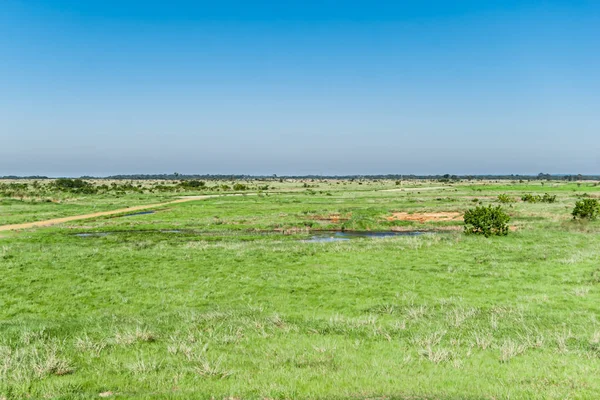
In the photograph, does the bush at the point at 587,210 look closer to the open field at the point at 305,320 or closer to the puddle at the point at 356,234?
the open field at the point at 305,320

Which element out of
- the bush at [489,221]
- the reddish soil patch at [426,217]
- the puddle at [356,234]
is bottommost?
the puddle at [356,234]

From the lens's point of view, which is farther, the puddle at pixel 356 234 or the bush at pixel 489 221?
the puddle at pixel 356 234

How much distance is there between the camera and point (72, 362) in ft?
33.6

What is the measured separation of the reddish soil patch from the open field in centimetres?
2130

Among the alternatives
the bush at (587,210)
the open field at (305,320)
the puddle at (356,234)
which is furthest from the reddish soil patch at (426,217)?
the open field at (305,320)

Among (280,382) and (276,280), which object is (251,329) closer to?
(280,382)

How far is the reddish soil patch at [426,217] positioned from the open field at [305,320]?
21.3m

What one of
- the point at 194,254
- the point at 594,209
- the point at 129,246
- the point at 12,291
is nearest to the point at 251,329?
the point at 12,291

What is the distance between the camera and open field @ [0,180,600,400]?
29.5 ft

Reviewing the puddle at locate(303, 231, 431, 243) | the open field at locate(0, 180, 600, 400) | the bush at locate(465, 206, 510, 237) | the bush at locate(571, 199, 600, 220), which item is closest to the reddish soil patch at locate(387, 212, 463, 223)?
the puddle at locate(303, 231, 431, 243)

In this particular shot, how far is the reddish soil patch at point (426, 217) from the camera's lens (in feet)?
184

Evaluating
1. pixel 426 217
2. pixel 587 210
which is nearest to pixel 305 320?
pixel 587 210

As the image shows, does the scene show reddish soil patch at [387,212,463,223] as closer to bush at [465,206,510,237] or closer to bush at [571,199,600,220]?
bush at [571,199,600,220]

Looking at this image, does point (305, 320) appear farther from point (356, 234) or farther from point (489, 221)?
point (356, 234)
